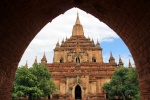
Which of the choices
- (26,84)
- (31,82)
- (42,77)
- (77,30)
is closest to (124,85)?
(42,77)

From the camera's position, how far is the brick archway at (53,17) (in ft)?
15.2

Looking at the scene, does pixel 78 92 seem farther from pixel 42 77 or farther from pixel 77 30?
pixel 77 30

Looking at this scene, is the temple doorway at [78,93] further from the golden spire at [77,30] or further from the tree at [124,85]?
the golden spire at [77,30]

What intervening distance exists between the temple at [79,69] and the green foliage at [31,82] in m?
8.54

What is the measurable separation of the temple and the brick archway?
2646cm

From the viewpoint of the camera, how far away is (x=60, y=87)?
34.2 meters

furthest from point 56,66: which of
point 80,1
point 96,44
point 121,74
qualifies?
point 80,1

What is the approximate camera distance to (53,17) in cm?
668

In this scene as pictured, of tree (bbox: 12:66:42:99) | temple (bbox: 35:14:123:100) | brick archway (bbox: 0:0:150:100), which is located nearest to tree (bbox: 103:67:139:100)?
temple (bbox: 35:14:123:100)

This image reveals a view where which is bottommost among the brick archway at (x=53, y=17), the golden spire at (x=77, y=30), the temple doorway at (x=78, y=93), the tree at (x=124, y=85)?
the temple doorway at (x=78, y=93)

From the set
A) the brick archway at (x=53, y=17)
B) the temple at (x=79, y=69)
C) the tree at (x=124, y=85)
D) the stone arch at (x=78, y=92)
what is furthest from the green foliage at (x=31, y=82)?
the brick archway at (x=53, y=17)

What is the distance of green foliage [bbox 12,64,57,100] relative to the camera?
21420 mm

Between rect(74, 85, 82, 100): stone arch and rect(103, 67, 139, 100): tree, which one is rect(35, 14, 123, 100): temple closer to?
rect(74, 85, 82, 100): stone arch

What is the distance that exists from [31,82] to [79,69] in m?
15.4
